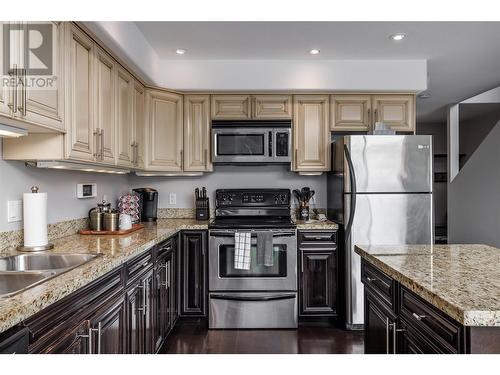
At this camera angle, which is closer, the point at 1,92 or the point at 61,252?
the point at 1,92

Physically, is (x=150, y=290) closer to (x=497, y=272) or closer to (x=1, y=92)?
(x=1, y=92)

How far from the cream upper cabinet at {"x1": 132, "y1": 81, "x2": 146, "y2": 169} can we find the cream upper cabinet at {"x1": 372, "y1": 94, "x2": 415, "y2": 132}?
2196 mm

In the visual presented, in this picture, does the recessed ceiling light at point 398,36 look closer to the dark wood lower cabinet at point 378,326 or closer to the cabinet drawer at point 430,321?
the dark wood lower cabinet at point 378,326

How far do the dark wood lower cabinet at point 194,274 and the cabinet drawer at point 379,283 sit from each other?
1585 millimetres

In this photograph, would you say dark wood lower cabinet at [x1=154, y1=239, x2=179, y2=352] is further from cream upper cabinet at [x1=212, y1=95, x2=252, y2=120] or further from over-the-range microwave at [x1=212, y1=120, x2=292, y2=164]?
cream upper cabinet at [x1=212, y1=95, x2=252, y2=120]

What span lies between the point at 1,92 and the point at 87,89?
76 cm

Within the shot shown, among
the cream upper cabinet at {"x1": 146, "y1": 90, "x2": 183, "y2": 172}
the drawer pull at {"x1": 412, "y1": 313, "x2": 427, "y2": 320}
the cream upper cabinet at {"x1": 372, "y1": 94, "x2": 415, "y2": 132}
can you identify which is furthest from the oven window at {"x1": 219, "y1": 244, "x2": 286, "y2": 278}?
the drawer pull at {"x1": 412, "y1": 313, "x2": 427, "y2": 320}

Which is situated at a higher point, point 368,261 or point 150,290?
point 368,261

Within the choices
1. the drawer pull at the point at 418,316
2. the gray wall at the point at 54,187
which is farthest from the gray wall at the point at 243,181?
the drawer pull at the point at 418,316

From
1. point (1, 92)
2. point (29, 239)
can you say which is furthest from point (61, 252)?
point (1, 92)

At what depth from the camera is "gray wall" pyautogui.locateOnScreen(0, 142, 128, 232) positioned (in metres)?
1.87

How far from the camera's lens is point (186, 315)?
309 cm
